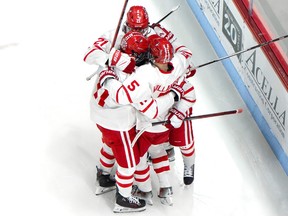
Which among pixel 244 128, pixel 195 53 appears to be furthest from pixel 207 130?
pixel 195 53

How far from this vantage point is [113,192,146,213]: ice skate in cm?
488

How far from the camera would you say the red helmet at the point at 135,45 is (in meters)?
4.38

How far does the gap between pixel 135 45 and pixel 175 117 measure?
1.26 ft

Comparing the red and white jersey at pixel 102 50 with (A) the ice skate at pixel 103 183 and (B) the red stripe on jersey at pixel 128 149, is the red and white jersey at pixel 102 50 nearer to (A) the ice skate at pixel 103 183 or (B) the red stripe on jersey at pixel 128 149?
(B) the red stripe on jersey at pixel 128 149

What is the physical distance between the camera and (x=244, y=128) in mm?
5273

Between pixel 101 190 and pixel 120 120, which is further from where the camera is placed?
pixel 101 190

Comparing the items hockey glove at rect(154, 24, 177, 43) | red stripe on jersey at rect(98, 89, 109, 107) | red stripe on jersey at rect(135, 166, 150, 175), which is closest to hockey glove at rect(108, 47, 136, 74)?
red stripe on jersey at rect(98, 89, 109, 107)

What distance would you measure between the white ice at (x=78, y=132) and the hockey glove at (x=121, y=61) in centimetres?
84

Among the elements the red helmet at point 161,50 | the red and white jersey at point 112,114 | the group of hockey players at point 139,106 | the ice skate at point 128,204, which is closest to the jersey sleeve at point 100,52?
the group of hockey players at point 139,106

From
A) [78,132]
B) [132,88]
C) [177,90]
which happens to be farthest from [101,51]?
[78,132]

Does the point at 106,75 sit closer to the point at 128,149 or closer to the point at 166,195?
the point at 128,149

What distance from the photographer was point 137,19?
4484 mm

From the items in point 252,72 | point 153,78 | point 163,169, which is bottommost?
point 163,169

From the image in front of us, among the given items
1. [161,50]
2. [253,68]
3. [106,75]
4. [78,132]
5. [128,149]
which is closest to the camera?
[161,50]
